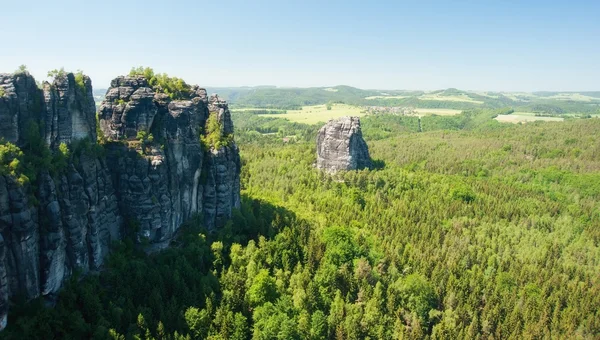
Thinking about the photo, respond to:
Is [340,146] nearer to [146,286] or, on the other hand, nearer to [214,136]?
[214,136]

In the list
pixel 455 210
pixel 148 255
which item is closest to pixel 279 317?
pixel 148 255

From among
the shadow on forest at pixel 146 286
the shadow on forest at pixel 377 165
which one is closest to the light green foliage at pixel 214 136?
the shadow on forest at pixel 146 286

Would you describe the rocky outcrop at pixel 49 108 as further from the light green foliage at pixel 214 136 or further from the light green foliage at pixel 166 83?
the light green foliage at pixel 214 136

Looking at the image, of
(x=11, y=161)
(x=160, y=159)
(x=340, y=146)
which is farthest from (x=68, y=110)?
(x=340, y=146)

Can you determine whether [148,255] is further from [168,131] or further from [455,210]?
[455,210]

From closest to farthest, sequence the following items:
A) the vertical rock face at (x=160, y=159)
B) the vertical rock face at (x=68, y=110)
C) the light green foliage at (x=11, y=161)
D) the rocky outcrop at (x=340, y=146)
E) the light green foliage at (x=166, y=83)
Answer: the light green foliage at (x=11, y=161), the vertical rock face at (x=68, y=110), the vertical rock face at (x=160, y=159), the light green foliage at (x=166, y=83), the rocky outcrop at (x=340, y=146)

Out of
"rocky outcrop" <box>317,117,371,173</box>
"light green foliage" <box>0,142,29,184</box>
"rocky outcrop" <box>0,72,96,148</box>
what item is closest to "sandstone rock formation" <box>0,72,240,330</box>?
"rocky outcrop" <box>0,72,96,148</box>
